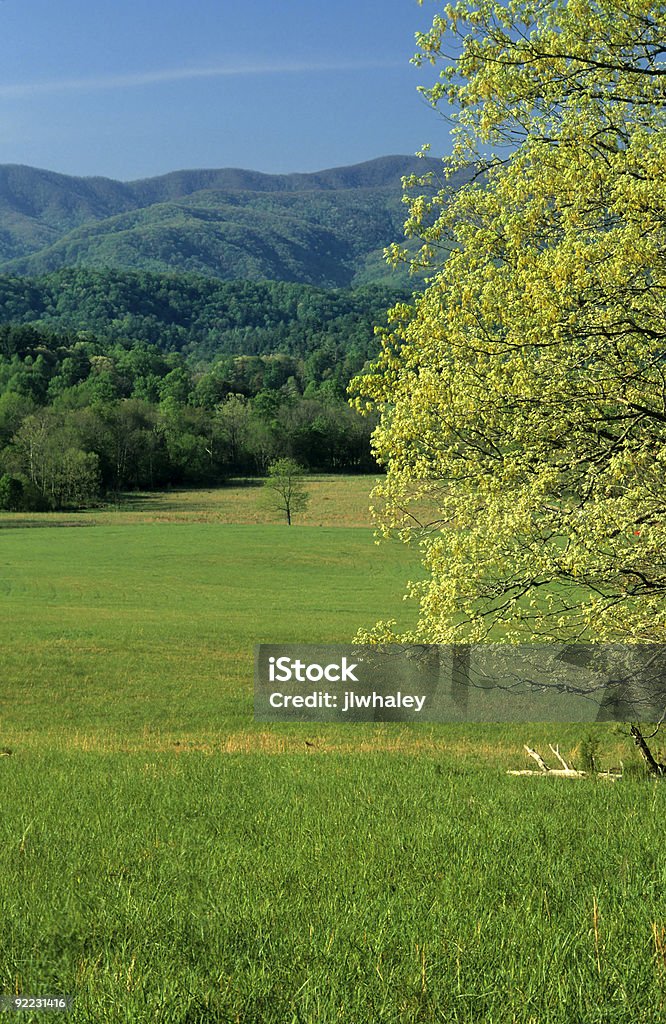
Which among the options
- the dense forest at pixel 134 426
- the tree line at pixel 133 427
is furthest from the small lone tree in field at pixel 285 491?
the dense forest at pixel 134 426

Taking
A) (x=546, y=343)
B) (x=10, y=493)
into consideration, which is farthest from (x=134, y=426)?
(x=546, y=343)

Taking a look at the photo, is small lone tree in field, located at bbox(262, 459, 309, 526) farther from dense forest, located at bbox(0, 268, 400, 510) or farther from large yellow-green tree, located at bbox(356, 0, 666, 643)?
large yellow-green tree, located at bbox(356, 0, 666, 643)

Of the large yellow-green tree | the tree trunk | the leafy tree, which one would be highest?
the large yellow-green tree

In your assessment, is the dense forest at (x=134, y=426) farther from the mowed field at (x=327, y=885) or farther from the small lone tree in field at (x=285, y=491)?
the mowed field at (x=327, y=885)

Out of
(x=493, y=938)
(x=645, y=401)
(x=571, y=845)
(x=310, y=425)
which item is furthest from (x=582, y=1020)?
(x=310, y=425)

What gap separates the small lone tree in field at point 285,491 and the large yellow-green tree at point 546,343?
7292 cm

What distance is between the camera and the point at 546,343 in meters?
10.1

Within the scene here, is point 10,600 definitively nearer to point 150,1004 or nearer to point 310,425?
point 150,1004

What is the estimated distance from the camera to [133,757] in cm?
1262

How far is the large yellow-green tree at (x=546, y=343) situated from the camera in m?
10.2

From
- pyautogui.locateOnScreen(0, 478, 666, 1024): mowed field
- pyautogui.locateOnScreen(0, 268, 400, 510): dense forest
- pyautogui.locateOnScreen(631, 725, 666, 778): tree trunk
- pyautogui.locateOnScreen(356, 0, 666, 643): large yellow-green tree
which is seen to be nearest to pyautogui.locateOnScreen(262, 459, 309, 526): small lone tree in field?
pyautogui.locateOnScreen(0, 268, 400, 510): dense forest

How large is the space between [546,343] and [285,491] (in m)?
76.8

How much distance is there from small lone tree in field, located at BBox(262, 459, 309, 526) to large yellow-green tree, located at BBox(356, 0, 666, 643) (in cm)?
7292

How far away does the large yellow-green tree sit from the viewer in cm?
1020
